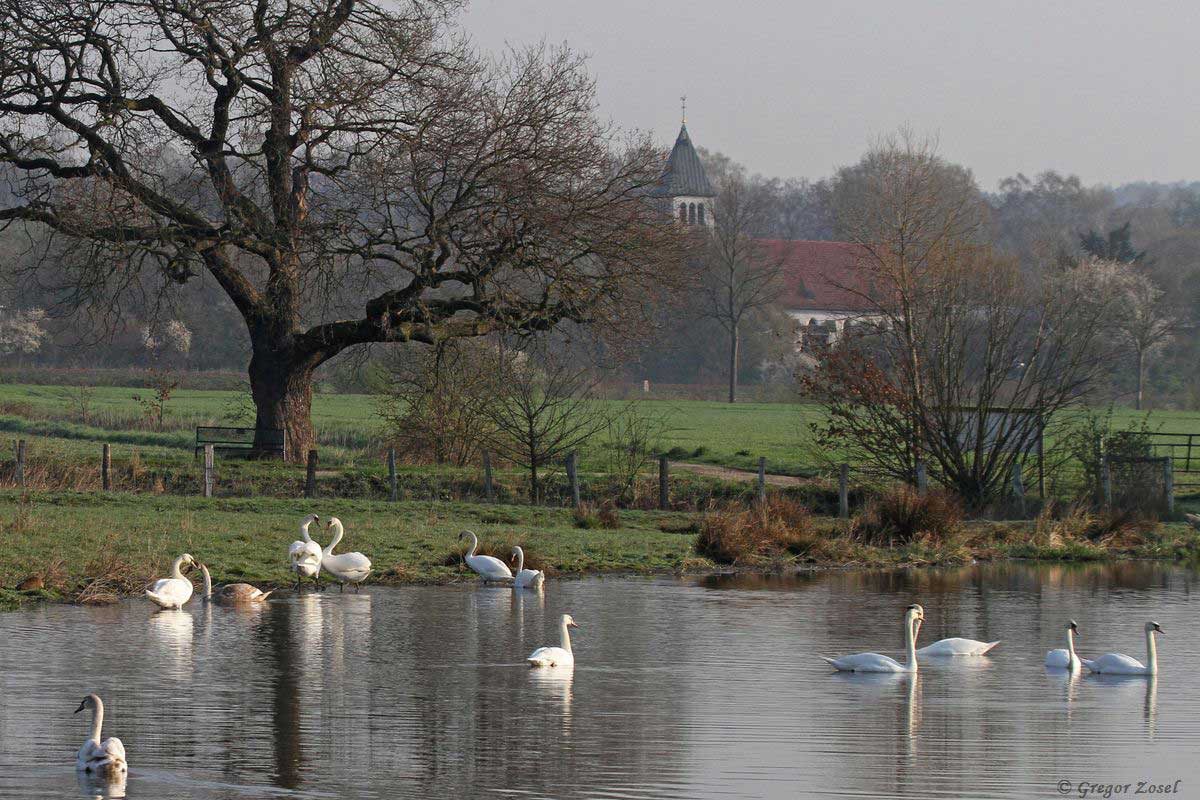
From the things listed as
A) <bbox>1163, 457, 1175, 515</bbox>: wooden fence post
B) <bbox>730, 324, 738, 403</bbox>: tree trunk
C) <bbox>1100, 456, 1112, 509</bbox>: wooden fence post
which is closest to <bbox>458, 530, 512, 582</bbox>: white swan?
<bbox>1100, 456, 1112, 509</bbox>: wooden fence post

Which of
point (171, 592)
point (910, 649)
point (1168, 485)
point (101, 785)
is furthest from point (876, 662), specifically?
point (1168, 485)

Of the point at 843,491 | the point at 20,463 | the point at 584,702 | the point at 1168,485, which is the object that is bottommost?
the point at 584,702

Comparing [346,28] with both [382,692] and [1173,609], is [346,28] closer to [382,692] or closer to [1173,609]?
[1173,609]

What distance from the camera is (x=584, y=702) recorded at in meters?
14.1

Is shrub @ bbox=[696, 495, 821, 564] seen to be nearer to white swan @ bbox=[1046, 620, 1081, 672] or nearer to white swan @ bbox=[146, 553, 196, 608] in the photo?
white swan @ bbox=[146, 553, 196, 608]

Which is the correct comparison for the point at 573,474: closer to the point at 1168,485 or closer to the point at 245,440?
the point at 245,440

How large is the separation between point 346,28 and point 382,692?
1037 inches

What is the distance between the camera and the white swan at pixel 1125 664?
52.3ft

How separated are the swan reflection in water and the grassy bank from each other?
892 cm

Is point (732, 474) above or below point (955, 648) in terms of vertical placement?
above

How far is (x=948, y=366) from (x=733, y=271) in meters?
73.6

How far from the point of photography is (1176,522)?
34.6 metres

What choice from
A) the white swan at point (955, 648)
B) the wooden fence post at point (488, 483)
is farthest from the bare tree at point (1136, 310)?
the white swan at point (955, 648)

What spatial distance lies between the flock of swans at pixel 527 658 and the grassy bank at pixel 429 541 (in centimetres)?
58
